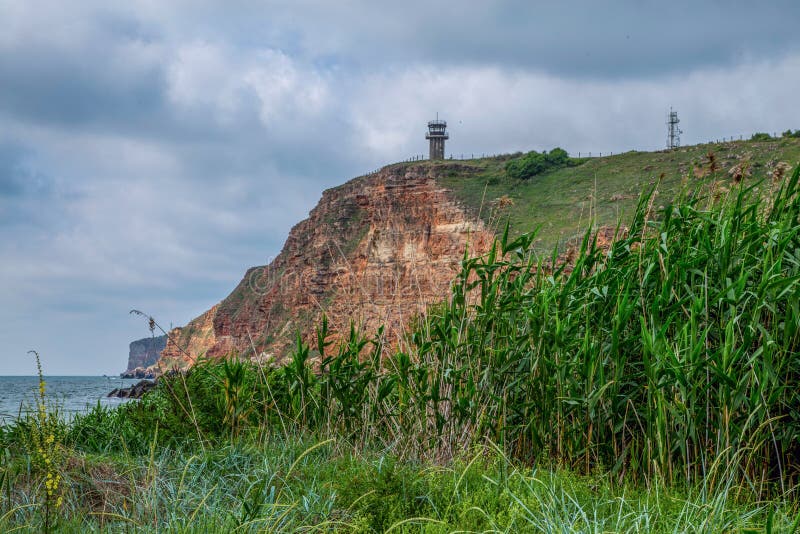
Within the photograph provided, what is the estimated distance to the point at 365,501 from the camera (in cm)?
331

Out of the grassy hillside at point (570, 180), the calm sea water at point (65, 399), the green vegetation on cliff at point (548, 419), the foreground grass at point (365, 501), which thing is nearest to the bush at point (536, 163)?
the grassy hillside at point (570, 180)

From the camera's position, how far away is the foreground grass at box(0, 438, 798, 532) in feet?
9.59

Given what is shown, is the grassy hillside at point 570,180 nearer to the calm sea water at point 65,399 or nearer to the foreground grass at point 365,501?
the calm sea water at point 65,399

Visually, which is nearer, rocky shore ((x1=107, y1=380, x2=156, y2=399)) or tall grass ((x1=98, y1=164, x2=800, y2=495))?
tall grass ((x1=98, y1=164, x2=800, y2=495))

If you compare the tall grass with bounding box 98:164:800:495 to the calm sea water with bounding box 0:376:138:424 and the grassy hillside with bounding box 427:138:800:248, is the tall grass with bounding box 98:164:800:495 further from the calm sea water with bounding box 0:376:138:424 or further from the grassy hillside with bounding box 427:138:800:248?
the grassy hillside with bounding box 427:138:800:248

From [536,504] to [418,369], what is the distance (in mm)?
2057

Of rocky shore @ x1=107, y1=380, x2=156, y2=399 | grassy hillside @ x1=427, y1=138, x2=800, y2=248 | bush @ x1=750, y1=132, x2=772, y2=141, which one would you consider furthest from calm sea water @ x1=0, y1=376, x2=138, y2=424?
bush @ x1=750, y1=132, x2=772, y2=141

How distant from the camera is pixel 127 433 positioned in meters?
6.03

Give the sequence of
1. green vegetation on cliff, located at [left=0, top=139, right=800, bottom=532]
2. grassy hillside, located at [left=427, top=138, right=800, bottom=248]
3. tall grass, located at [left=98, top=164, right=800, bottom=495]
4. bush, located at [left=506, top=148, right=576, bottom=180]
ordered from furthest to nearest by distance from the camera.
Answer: bush, located at [left=506, top=148, right=576, bottom=180]
grassy hillside, located at [left=427, top=138, right=800, bottom=248]
tall grass, located at [left=98, top=164, right=800, bottom=495]
green vegetation on cliff, located at [left=0, top=139, right=800, bottom=532]

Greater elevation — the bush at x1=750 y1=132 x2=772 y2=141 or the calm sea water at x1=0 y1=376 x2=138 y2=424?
the bush at x1=750 y1=132 x2=772 y2=141

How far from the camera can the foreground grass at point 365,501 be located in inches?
115

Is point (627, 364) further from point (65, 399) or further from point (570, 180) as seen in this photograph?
point (570, 180)

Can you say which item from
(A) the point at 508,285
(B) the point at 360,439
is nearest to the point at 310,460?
(B) the point at 360,439

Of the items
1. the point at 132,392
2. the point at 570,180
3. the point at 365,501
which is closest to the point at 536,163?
the point at 570,180
